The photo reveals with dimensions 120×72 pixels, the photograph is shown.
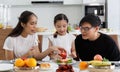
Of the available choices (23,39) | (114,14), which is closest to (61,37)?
(23,39)

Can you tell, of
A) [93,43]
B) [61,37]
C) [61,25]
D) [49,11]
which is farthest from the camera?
[49,11]

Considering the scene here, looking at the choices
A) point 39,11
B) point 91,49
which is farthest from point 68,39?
point 39,11

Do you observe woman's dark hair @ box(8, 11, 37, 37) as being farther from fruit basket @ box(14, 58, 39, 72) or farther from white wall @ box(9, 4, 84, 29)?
white wall @ box(9, 4, 84, 29)

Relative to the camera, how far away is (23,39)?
255 cm

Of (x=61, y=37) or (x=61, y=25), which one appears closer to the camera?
(x=61, y=25)

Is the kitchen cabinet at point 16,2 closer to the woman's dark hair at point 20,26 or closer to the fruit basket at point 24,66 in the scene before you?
the woman's dark hair at point 20,26

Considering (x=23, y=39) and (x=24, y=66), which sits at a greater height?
(x=23, y=39)

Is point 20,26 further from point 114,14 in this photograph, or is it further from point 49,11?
point 49,11

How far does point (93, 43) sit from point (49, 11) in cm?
378

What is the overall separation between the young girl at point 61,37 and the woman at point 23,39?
1.00 ft

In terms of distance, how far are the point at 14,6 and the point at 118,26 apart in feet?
7.66

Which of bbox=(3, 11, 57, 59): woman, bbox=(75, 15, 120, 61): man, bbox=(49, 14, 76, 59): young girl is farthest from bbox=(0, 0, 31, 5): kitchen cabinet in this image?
bbox=(75, 15, 120, 61): man

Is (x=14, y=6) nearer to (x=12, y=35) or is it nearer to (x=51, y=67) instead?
(x=12, y=35)

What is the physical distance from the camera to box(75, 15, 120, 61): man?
2244mm
